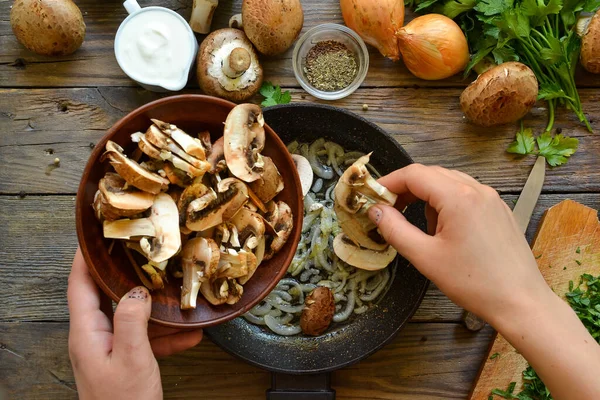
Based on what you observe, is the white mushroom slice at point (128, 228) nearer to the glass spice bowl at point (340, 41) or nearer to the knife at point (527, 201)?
the glass spice bowl at point (340, 41)

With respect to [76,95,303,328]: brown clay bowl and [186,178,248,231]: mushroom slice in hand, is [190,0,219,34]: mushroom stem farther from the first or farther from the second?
[186,178,248,231]: mushroom slice in hand

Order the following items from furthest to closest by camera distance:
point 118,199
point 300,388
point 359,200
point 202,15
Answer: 1. point 202,15
2. point 300,388
3. point 359,200
4. point 118,199

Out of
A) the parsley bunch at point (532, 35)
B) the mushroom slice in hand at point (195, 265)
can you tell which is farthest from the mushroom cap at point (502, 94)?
the mushroom slice in hand at point (195, 265)

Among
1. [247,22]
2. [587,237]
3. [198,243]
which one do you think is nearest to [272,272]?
[198,243]

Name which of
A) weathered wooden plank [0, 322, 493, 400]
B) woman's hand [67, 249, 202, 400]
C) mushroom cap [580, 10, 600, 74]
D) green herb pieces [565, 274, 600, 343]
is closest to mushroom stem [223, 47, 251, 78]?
woman's hand [67, 249, 202, 400]

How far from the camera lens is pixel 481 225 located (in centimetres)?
111

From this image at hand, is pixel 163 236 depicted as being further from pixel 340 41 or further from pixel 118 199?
pixel 340 41

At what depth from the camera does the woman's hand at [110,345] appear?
1.05m

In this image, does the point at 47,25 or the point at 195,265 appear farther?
the point at 47,25

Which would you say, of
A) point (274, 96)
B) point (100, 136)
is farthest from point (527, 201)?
point (100, 136)

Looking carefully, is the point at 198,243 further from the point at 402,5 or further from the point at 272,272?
the point at 402,5

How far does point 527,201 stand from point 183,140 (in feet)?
3.13

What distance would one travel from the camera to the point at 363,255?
1.42 m

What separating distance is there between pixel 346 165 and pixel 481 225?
490mm
